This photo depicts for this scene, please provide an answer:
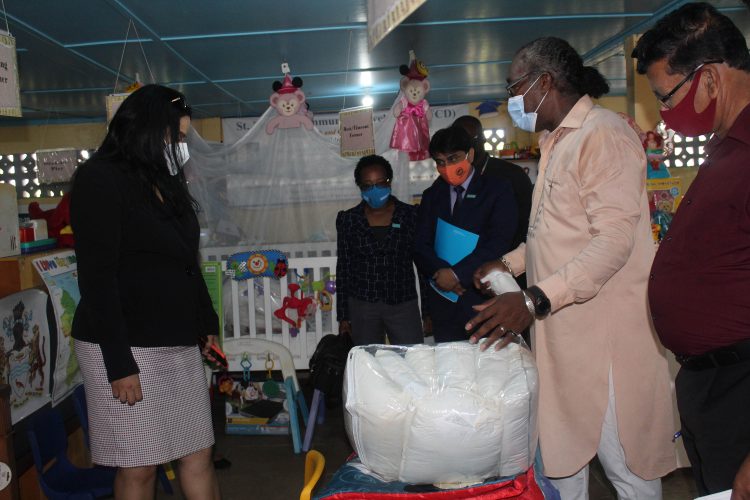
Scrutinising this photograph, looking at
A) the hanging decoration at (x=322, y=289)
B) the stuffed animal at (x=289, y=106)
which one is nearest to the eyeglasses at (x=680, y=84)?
the hanging decoration at (x=322, y=289)

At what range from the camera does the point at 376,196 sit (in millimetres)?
3434

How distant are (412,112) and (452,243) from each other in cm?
187

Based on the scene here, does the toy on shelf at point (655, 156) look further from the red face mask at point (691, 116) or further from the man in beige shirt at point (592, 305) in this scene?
the red face mask at point (691, 116)

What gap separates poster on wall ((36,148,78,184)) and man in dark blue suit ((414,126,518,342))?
14.4 ft

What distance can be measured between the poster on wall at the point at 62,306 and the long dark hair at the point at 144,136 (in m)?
1.09

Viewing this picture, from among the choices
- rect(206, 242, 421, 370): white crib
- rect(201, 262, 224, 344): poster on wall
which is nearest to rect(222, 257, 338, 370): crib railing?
rect(206, 242, 421, 370): white crib

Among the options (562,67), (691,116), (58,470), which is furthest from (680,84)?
(58,470)

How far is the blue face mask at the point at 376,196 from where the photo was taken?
135 inches

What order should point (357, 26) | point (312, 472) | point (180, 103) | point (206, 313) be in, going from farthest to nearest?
point (357, 26) < point (206, 313) < point (180, 103) < point (312, 472)

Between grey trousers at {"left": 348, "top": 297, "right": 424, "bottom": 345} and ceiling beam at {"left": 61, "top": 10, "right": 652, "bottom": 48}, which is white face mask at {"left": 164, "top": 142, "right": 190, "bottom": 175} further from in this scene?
ceiling beam at {"left": 61, "top": 10, "right": 652, "bottom": 48}

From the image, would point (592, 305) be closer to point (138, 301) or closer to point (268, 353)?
point (138, 301)

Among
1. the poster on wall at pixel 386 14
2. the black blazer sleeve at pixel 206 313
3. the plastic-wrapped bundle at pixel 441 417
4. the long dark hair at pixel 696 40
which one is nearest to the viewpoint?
the plastic-wrapped bundle at pixel 441 417

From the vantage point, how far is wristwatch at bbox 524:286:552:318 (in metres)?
1.56

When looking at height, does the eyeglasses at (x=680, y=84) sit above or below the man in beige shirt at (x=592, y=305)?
above
